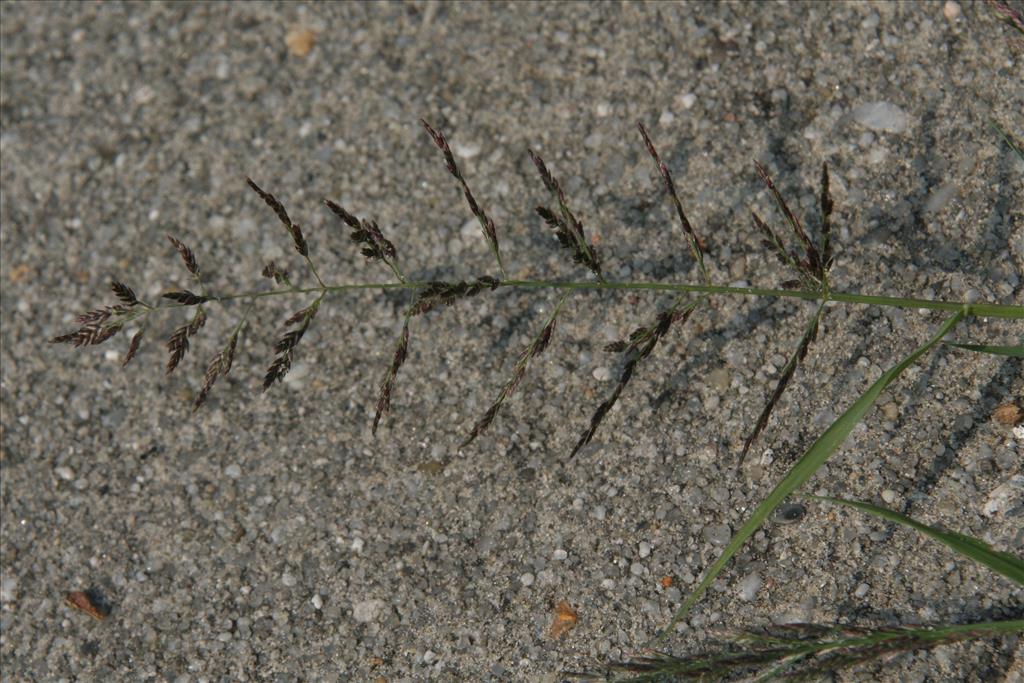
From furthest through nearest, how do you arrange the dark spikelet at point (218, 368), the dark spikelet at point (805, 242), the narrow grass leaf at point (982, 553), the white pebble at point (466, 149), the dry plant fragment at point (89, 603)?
the white pebble at point (466, 149), the dry plant fragment at point (89, 603), the dark spikelet at point (218, 368), the dark spikelet at point (805, 242), the narrow grass leaf at point (982, 553)

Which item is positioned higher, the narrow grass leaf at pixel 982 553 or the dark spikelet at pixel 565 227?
the dark spikelet at pixel 565 227

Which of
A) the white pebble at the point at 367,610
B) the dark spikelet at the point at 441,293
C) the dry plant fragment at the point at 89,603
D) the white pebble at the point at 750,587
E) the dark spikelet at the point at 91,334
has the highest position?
the dark spikelet at the point at 441,293

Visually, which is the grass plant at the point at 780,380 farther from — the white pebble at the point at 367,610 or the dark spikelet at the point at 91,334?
the white pebble at the point at 367,610

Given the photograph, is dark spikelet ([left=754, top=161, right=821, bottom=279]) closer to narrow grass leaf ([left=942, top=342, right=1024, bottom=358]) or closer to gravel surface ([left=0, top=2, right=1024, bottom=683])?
narrow grass leaf ([left=942, top=342, right=1024, bottom=358])

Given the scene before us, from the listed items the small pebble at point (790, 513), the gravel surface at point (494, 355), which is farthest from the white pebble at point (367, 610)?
the small pebble at point (790, 513)

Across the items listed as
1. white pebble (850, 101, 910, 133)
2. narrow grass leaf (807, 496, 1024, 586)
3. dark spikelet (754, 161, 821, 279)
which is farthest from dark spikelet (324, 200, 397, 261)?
white pebble (850, 101, 910, 133)

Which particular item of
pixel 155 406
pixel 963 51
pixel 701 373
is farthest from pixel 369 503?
pixel 963 51

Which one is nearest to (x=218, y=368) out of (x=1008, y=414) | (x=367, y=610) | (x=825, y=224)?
(x=367, y=610)

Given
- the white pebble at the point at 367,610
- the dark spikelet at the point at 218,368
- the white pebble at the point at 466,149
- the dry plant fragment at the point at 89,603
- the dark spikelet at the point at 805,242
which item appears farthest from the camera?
the white pebble at the point at 466,149

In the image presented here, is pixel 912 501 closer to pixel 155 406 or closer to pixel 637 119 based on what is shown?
pixel 637 119
